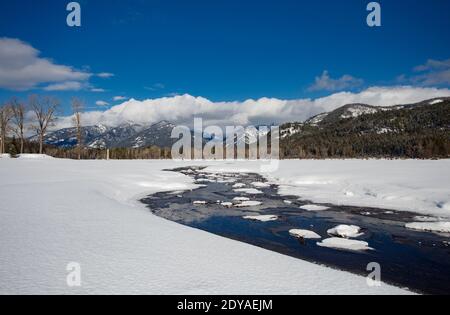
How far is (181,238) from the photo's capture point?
8.68 metres

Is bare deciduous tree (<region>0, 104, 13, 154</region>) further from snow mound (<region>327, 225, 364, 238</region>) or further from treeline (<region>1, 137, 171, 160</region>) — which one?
snow mound (<region>327, 225, 364, 238</region>)

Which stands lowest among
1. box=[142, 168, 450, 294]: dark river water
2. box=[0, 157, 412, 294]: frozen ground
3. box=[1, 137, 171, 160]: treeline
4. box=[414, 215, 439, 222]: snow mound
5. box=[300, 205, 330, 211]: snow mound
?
box=[142, 168, 450, 294]: dark river water

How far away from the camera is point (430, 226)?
39.4 ft

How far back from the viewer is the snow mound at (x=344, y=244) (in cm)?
966

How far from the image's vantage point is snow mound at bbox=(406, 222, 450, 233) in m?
11.7

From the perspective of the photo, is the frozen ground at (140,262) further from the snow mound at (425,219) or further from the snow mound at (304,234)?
the snow mound at (425,219)

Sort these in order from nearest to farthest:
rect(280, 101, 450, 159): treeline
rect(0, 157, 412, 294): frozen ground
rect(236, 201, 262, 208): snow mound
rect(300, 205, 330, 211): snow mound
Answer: rect(0, 157, 412, 294): frozen ground → rect(300, 205, 330, 211): snow mound → rect(236, 201, 262, 208): snow mound → rect(280, 101, 450, 159): treeline

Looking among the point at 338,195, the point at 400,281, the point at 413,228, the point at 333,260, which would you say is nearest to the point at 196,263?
the point at 333,260

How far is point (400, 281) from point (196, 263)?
4492 mm

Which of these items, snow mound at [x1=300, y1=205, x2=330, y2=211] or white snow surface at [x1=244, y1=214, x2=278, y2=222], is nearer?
white snow surface at [x1=244, y1=214, x2=278, y2=222]

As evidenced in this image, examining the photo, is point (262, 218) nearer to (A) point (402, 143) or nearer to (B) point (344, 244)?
(B) point (344, 244)

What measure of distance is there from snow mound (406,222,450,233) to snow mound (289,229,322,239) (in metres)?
3.94

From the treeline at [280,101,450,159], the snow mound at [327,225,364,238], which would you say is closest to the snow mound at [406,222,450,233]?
the snow mound at [327,225,364,238]
